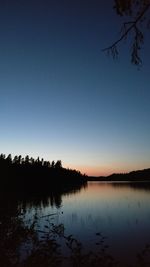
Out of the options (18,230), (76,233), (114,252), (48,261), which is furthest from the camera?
(76,233)

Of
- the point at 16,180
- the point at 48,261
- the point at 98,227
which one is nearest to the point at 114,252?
the point at 98,227

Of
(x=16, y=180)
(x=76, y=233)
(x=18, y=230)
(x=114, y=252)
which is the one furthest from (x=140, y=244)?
(x=16, y=180)

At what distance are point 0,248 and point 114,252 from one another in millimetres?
12183

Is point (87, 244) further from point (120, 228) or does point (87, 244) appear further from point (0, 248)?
point (0, 248)

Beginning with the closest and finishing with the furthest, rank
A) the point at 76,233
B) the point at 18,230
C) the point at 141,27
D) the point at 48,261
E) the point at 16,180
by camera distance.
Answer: the point at 141,27 < the point at 48,261 < the point at 18,230 < the point at 76,233 < the point at 16,180

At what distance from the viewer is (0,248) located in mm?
12195

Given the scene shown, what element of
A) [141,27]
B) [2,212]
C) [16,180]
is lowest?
[2,212]

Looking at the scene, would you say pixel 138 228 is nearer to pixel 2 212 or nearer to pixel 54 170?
pixel 2 212

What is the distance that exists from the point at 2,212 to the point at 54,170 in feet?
596

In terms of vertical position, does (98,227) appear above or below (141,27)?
below

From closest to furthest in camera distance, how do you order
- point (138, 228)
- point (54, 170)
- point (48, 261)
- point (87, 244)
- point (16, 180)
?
point (48, 261) → point (87, 244) → point (138, 228) → point (16, 180) → point (54, 170)

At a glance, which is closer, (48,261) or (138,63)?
(138,63)

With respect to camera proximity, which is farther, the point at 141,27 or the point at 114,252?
the point at 114,252

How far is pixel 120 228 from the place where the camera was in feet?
105
